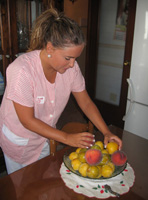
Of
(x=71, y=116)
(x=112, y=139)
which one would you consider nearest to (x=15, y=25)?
(x=112, y=139)

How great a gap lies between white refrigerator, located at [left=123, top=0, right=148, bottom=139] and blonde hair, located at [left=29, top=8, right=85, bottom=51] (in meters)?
1.39

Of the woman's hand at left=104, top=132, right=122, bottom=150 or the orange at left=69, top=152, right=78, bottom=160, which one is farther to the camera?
the woman's hand at left=104, top=132, right=122, bottom=150

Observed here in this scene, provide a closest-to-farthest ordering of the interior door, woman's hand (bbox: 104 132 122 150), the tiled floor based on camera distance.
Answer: woman's hand (bbox: 104 132 122 150), the interior door, the tiled floor

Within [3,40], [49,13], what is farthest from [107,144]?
[3,40]

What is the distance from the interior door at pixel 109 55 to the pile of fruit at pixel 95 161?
2.16m

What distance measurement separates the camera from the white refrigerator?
228cm

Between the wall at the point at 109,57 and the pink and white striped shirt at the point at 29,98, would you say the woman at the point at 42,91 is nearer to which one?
the pink and white striped shirt at the point at 29,98

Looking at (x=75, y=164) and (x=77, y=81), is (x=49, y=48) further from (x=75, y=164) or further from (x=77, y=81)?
(x=75, y=164)

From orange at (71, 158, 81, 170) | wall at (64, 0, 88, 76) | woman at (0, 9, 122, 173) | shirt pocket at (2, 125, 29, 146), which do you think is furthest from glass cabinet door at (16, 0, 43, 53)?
wall at (64, 0, 88, 76)

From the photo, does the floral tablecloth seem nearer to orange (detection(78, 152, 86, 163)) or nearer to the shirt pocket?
orange (detection(78, 152, 86, 163))

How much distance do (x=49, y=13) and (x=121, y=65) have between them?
7.31 ft

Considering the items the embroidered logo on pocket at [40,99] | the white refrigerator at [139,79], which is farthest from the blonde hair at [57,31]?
the white refrigerator at [139,79]

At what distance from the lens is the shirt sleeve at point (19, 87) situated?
110cm

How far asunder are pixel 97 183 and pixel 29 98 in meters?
0.54
